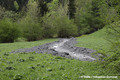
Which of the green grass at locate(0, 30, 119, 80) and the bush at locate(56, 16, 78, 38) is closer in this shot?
the green grass at locate(0, 30, 119, 80)

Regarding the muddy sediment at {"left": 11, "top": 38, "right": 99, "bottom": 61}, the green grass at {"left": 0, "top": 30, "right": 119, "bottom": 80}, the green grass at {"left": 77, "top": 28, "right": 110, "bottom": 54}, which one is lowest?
the green grass at {"left": 77, "top": 28, "right": 110, "bottom": 54}

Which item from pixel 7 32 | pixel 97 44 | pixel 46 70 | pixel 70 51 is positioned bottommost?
pixel 97 44

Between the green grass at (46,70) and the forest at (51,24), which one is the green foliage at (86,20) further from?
the green grass at (46,70)

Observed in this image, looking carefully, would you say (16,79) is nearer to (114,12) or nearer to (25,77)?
(25,77)

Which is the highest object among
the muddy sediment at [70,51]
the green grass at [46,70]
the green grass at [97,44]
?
the green grass at [46,70]

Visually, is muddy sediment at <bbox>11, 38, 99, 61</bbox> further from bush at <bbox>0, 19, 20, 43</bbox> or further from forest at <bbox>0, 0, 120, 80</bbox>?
bush at <bbox>0, 19, 20, 43</bbox>

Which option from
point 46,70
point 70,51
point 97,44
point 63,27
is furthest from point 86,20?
point 46,70

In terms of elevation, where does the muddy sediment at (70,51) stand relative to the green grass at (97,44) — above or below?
above

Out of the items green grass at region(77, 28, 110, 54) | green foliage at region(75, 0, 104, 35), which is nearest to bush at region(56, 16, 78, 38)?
green grass at region(77, 28, 110, 54)

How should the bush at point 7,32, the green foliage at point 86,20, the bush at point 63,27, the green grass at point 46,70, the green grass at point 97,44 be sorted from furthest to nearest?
1. the green foliage at point 86,20
2. the bush at point 63,27
3. the bush at point 7,32
4. the green grass at point 97,44
5. the green grass at point 46,70

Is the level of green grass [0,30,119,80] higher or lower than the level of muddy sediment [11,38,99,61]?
higher

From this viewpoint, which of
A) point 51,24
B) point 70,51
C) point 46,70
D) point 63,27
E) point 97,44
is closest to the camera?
point 46,70

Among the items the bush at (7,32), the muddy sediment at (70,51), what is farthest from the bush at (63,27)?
the muddy sediment at (70,51)

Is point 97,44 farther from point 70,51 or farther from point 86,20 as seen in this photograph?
point 86,20
